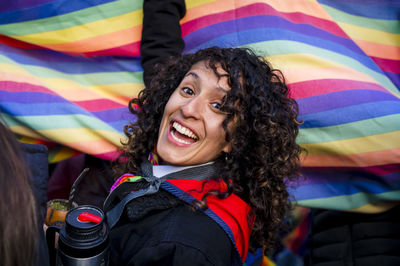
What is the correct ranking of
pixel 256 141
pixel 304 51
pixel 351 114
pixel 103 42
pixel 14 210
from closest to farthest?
pixel 14 210
pixel 256 141
pixel 351 114
pixel 304 51
pixel 103 42

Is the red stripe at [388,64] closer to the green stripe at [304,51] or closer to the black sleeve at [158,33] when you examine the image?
the green stripe at [304,51]

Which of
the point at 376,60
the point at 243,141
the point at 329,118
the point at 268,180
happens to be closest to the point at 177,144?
the point at 243,141

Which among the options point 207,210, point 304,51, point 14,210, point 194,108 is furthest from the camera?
point 304,51

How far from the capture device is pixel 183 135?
50.7 inches

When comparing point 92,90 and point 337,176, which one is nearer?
point 337,176

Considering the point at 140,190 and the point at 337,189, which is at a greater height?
the point at 140,190

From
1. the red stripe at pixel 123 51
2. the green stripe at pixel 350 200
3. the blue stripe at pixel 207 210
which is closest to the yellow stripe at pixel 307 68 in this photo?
the green stripe at pixel 350 200

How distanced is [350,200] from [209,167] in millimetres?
701

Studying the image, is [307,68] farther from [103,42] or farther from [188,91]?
[103,42]

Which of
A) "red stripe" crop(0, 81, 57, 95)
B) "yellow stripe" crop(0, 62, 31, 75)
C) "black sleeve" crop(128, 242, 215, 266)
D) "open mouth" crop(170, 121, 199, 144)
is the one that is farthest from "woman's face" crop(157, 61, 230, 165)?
"yellow stripe" crop(0, 62, 31, 75)

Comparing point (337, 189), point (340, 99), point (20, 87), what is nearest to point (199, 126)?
point (340, 99)

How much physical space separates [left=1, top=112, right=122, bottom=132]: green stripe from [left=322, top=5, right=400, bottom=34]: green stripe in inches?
47.9

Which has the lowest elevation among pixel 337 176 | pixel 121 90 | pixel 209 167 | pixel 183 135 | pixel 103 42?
pixel 337 176

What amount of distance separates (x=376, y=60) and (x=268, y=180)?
846 millimetres
